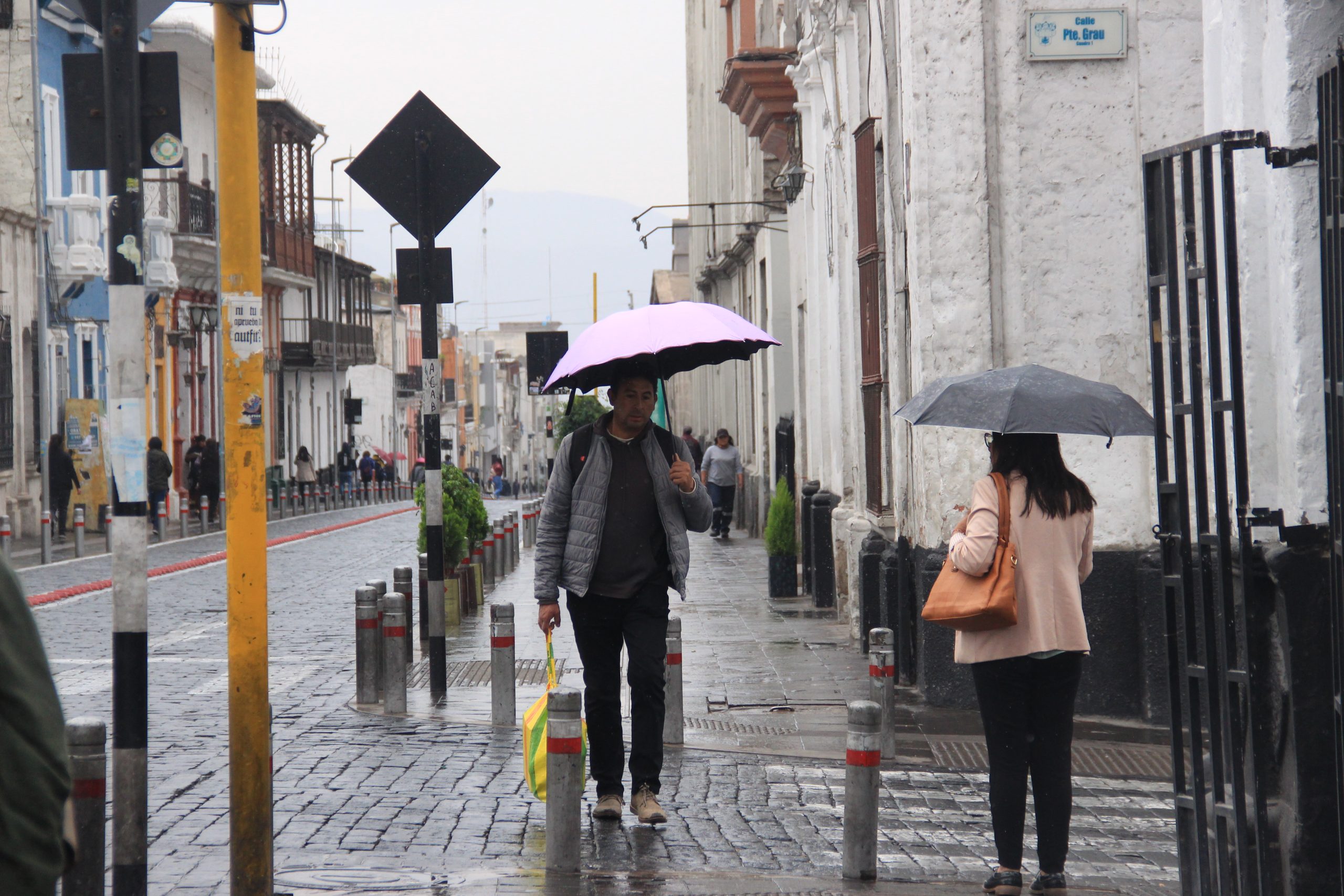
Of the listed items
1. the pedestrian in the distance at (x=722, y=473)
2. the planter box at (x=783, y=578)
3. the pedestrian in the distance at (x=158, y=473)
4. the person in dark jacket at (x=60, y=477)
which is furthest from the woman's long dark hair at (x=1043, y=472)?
the pedestrian in the distance at (x=158, y=473)

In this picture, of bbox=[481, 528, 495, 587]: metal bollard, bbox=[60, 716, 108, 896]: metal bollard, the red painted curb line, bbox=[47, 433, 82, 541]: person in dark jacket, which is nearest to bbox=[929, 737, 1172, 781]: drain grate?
the red painted curb line

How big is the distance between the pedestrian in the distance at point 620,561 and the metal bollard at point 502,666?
2.17m

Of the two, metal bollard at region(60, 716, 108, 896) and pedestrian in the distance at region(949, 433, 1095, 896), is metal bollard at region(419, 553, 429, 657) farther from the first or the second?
metal bollard at region(60, 716, 108, 896)

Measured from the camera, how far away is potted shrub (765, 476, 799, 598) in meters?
17.4

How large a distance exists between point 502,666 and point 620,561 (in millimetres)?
2532

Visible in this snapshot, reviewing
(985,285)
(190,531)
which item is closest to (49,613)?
(985,285)

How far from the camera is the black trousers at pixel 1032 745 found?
235 inches

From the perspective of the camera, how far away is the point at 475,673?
38.6ft

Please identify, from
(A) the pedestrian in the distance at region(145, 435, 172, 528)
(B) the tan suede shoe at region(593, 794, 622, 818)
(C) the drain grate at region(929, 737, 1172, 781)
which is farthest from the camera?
(A) the pedestrian in the distance at region(145, 435, 172, 528)

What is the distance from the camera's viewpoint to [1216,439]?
196 inches

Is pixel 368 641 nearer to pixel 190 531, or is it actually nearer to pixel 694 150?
pixel 190 531

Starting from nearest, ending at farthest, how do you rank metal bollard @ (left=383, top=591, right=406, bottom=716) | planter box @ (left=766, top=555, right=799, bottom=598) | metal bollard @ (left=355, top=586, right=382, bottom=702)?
1. metal bollard @ (left=383, top=591, right=406, bottom=716)
2. metal bollard @ (left=355, top=586, right=382, bottom=702)
3. planter box @ (left=766, top=555, right=799, bottom=598)

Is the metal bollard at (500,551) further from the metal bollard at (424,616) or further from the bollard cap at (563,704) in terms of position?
the bollard cap at (563,704)

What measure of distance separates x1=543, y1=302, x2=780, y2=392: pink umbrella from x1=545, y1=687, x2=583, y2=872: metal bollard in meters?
1.35
